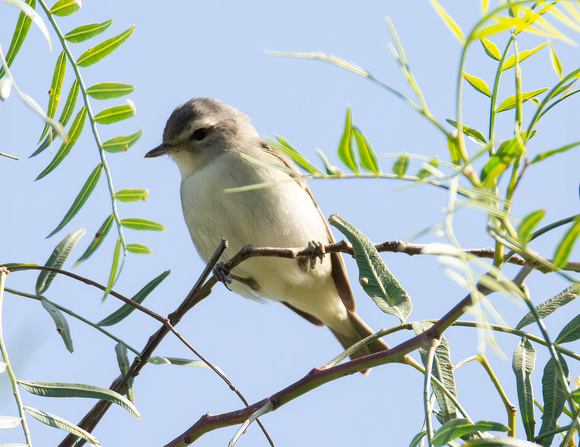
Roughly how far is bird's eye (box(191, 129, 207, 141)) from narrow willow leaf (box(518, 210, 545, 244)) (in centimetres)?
400

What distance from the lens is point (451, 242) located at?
2.64 feet

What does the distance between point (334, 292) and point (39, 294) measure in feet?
10.2

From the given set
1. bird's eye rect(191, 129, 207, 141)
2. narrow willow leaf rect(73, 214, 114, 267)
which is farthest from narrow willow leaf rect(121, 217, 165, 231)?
bird's eye rect(191, 129, 207, 141)

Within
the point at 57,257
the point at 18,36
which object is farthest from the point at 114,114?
the point at 57,257

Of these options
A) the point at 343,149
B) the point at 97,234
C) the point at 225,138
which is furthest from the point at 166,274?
the point at 225,138

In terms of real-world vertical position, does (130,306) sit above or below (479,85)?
below

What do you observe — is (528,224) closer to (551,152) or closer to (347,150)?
(551,152)

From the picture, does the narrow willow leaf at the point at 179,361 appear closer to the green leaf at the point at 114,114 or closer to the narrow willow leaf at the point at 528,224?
the green leaf at the point at 114,114

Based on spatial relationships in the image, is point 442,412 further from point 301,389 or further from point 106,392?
point 106,392

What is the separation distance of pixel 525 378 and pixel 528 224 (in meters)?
0.79

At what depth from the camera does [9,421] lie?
127 centimetres

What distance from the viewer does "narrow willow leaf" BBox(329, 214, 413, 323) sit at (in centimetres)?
151

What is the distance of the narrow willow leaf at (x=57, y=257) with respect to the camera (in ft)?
6.24

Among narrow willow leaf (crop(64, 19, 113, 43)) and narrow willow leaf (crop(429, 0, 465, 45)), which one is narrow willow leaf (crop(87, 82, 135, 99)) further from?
narrow willow leaf (crop(429, 0, 465, 45))
